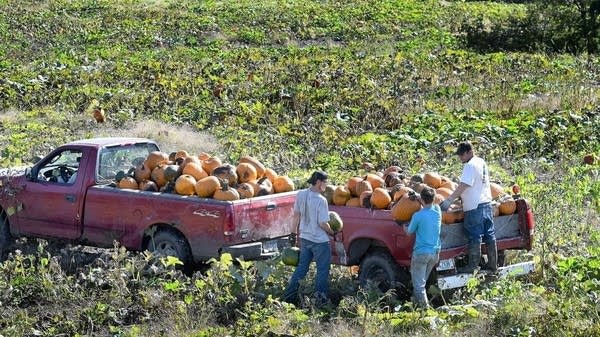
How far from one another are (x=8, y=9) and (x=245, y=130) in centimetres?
2850

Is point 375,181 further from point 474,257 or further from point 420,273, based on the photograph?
point 420,273

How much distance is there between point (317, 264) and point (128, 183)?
322cm

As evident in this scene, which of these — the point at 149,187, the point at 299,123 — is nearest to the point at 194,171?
the point at 149,187

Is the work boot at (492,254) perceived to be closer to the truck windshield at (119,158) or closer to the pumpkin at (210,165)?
the pumpkin at (210,165)

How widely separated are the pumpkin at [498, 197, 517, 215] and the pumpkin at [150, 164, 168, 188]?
4114mm

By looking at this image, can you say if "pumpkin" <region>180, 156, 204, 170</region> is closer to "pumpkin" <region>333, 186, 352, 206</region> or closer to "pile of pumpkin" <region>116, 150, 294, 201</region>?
"pile of pumpkin" <region>116, 150, 294, 201</region>

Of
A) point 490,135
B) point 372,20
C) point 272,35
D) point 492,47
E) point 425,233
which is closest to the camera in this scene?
point 425,233

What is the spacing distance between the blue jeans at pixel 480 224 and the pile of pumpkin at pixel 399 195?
0.56 feet

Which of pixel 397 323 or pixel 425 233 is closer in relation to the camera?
pixel 397 323

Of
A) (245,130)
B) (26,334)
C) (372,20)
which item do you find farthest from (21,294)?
(372,20)

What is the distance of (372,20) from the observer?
153ft

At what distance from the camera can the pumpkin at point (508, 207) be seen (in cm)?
1166

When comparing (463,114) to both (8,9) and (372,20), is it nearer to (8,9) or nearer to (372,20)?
(372,20)

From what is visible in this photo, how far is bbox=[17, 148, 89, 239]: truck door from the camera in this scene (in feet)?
44.8
